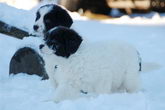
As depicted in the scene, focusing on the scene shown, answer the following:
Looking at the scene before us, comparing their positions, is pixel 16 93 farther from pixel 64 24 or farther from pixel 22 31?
pixel 22 31

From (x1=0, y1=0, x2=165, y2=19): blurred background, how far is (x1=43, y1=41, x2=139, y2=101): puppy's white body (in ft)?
26.8

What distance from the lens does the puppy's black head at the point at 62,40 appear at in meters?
5.08

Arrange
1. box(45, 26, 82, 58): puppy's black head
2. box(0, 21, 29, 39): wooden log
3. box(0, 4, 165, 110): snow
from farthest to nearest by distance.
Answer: box(0, 21, 29, 39): wooden log
box(0, 4, 165, 110): snow
box(45, 26, 82, 58): puppy's black head

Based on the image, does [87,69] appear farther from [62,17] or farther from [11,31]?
[11,31]

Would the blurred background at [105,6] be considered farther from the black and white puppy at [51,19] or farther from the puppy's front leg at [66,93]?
the puppy's front leg at [66,93]

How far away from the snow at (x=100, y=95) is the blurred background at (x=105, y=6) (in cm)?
172

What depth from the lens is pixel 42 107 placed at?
521cm

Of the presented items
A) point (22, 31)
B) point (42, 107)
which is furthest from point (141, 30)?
point (42, 107)

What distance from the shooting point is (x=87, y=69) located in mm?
5215

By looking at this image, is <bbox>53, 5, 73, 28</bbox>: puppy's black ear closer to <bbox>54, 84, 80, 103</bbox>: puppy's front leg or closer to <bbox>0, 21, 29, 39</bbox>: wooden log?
<bbox>54, 84, 80, 103</bbox>: puppy's front leg

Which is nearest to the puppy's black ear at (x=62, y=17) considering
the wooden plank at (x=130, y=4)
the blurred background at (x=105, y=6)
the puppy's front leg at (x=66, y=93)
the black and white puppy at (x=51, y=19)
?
the black and white puppy at (x=51, y=19)

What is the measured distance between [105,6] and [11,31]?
727cm

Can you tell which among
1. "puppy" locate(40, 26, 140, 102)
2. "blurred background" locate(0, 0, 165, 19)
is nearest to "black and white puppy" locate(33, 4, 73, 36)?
"puppy" locate(40, 26, 140, 102)

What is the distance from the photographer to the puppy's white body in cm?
521
